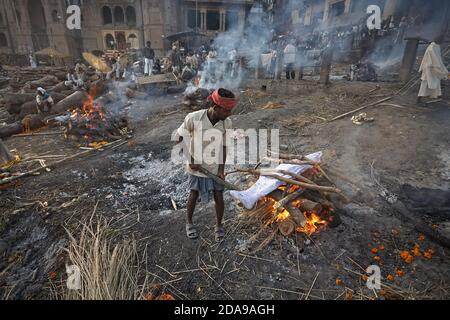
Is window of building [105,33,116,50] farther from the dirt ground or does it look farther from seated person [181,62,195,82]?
the dirt ground

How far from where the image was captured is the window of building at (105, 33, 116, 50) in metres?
30.5

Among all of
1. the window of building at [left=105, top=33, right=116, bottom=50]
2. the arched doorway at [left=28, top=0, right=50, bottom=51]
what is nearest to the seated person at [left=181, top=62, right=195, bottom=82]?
the window of building at [left=105, top=33, right=116, bottom=50]

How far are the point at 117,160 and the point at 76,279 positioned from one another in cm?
379

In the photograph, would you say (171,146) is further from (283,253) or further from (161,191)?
(283,253)

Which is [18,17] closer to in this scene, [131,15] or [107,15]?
[107,15]

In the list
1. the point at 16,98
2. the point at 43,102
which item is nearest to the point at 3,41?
the point at 16,98

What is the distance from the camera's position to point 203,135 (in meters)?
3.24

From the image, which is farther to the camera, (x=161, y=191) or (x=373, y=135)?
(x=373, y=135)

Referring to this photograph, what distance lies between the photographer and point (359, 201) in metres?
4.40

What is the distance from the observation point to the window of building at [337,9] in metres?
21.9

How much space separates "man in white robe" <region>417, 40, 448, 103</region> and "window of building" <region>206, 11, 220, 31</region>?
2638 cm

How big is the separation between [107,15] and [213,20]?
1276cm

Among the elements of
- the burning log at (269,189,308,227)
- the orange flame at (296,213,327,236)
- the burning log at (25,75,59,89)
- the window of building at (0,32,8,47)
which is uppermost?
the window of building at (0,32,8,47)
